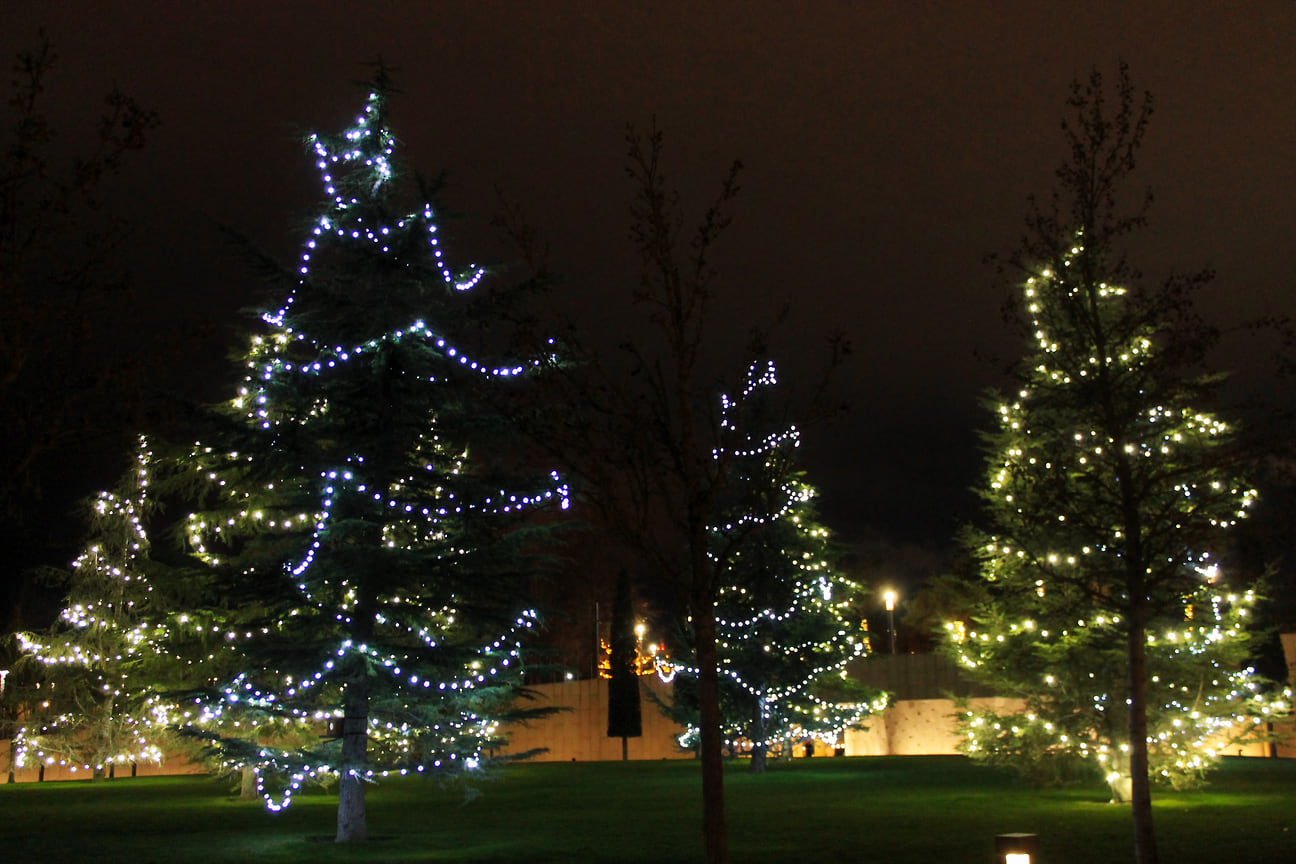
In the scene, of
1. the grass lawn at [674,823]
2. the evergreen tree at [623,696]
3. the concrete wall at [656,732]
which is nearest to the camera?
the grass lawn at [674,823]

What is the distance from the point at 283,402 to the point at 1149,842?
11.4 metres

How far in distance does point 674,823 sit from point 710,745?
8.42m

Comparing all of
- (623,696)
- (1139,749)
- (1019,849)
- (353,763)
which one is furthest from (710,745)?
(623,696)

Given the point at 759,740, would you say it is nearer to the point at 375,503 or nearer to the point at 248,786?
the point at 248,786

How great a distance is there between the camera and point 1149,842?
9.14 meters

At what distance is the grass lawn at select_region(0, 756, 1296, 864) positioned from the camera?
1264cm

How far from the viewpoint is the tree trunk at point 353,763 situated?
14.7m

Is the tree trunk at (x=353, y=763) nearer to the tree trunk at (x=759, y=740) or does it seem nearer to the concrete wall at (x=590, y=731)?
the tree trunk at (x=759, y=740)

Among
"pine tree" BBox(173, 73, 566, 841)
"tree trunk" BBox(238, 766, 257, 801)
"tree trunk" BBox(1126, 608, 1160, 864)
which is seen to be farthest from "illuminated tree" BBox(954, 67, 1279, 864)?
"tree trunk" BBox(238, 766, 257, 801)

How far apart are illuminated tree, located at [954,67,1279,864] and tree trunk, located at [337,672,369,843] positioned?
7.85 metres

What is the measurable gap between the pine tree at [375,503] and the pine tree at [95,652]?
1585cm

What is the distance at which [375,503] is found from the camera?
15242mm

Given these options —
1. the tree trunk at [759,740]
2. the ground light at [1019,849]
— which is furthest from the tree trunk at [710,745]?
the tree trunk at [759,740]

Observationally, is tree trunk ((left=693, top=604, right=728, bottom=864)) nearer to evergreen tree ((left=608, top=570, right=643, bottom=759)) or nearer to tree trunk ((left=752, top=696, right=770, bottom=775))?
tree trunk ((left=752, top=696, right=770, bottom=775))
